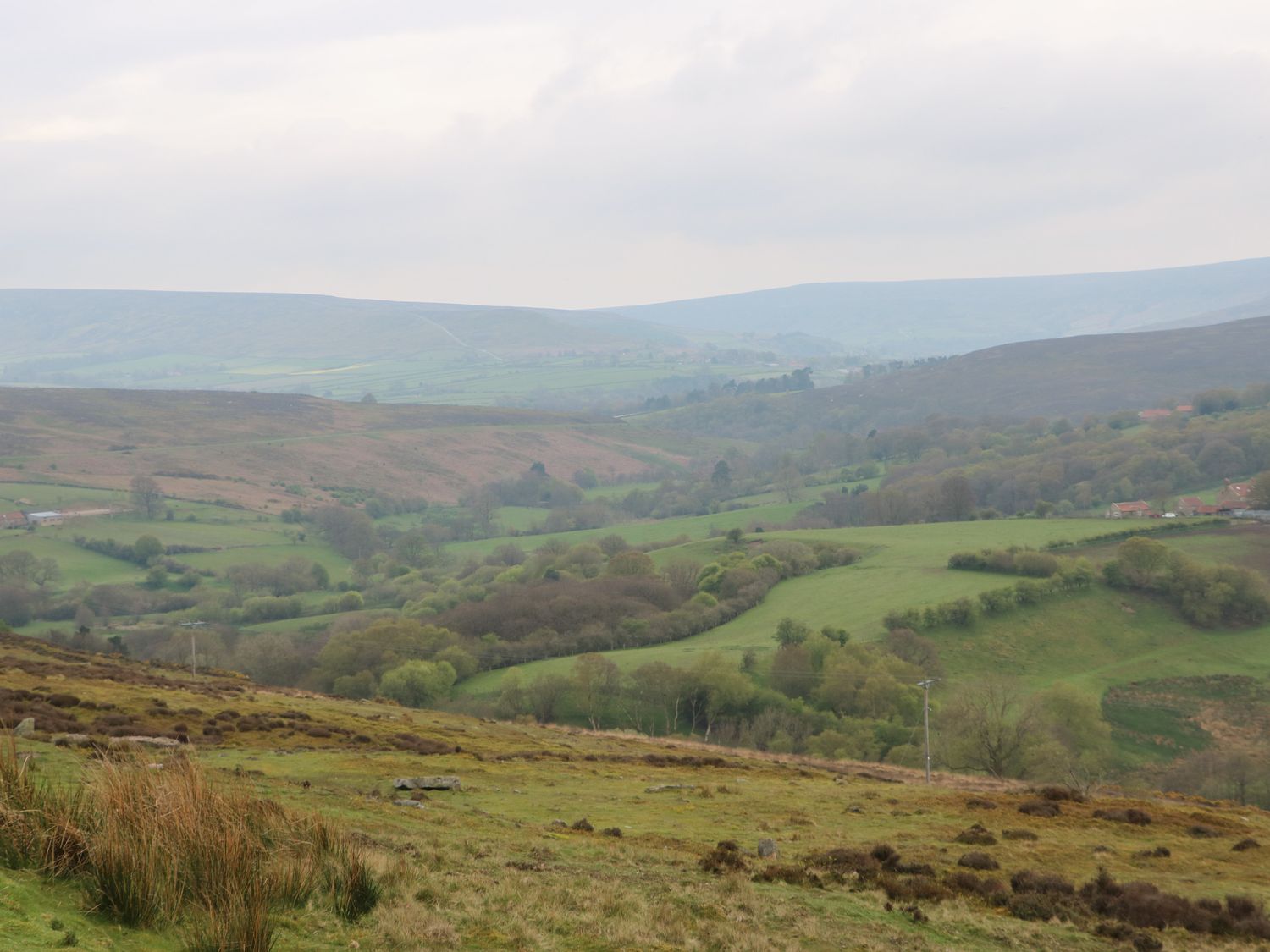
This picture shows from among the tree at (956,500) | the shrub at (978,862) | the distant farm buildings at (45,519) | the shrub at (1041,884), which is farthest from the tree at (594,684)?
the distant farm buildings at (45,519)

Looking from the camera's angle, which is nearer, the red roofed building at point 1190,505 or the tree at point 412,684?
the tree at point 412,684

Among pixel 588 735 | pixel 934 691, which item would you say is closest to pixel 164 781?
pixel 588 735

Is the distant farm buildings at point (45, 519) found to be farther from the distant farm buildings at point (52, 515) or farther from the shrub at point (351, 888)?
the shrub at point (351, 888)

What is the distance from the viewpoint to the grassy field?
1565 centimetres

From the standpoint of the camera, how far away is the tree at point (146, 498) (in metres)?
176

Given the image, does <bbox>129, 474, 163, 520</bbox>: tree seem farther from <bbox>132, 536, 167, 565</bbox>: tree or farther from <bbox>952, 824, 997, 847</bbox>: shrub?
<bbox>952, 824, 997, 847</bbox>: shrub

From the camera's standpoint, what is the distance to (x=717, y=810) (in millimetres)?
32531

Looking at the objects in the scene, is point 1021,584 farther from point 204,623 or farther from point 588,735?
point 204,623

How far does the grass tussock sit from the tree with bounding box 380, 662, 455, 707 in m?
69.8

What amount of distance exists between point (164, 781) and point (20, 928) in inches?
112

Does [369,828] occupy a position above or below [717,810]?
above

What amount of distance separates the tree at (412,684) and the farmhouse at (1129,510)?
103 metres

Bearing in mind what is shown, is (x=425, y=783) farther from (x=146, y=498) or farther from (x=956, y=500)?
(x=146, y=498)

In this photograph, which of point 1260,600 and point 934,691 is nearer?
point 934,691
